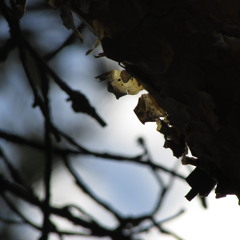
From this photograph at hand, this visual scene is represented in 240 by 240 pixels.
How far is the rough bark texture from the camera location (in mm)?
1105

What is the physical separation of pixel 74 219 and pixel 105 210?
0.18 m

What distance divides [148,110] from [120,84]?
10 cm

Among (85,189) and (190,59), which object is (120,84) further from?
(85,189)

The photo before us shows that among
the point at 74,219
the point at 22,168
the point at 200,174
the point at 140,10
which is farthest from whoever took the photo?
the point at 22,168

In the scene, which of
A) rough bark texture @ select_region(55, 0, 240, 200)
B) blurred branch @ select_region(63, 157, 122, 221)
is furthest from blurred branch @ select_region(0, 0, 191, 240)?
rough bark texture @ select_region(55, 0, 240, 200)

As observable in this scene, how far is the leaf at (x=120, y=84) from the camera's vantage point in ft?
4.43

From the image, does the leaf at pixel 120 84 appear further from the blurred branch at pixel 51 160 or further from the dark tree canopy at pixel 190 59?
the blurred branch at pixel 51 160

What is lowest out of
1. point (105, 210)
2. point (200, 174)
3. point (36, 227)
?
point (200, 174)

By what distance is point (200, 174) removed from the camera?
1.28 m

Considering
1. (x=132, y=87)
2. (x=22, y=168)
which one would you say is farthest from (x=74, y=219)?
(x=22, y=168)

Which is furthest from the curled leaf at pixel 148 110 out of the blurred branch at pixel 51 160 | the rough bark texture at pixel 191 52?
the blurred branch at pixel 51 160

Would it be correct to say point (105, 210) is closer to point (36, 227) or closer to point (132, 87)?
point (36, 227)

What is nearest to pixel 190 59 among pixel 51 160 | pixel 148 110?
pixel 148 110

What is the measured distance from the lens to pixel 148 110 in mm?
1343
